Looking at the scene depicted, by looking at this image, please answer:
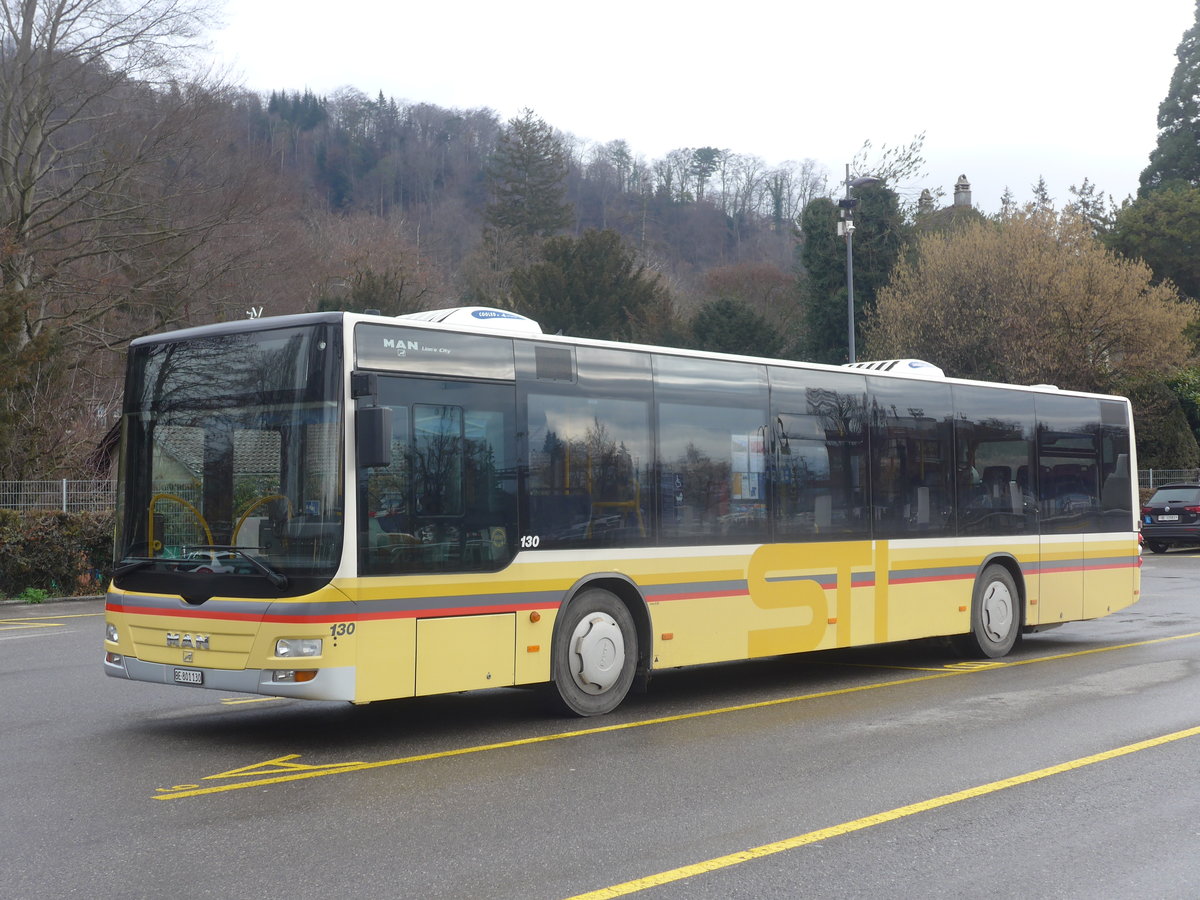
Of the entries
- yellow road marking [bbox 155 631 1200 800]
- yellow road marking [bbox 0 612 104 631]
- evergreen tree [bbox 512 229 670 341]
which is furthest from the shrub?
evergreen tree [bbox 512 229 670 341]

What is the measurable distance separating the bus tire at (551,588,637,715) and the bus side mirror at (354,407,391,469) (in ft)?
7.19

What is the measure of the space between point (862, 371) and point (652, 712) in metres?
4.33

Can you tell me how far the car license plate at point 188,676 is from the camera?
345 inches

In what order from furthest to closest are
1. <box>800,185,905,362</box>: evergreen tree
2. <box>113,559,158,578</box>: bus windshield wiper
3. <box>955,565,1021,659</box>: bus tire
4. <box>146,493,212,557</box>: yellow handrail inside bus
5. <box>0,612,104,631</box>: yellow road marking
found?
<box>800,185,905,362</box>: evergreen tree
<box>0,612,104,631</box>: yellow road marking
<box>955,565,1021,659</box>: bus tire
<box>113,559,158,578</box>: bus windshield wiper
<box>146,493,212,557</box>: yellow handrail inside bus

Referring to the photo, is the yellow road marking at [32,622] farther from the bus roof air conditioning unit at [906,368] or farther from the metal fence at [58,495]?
→ the bus roof air conditioning unit at [906,368]

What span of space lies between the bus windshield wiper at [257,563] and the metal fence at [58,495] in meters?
14.8

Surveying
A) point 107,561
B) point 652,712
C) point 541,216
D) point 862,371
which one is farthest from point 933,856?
point 541,216

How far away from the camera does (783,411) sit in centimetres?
1191

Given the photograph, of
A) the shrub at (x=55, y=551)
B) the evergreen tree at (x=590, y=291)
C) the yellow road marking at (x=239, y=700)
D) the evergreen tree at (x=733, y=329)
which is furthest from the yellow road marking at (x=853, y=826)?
the evergreen tree at (x=590, y=291)

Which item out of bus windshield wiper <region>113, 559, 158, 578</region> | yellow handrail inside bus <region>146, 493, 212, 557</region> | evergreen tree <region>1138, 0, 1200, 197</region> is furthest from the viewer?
evergreen tree <region>1138, 0, 1200, 197</region>

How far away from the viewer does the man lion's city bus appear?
8578mm

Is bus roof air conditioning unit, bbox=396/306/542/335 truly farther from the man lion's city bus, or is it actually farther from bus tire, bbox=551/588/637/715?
bus tire, bbox=551/588/637/715

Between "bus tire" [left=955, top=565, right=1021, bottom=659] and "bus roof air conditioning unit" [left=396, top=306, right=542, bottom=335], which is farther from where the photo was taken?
"bus tire" [left=955, top=565, right=1021, bottom=659]

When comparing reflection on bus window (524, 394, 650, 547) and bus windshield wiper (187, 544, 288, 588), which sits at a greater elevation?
reflection on bus window (524, 394, 650, 547)
